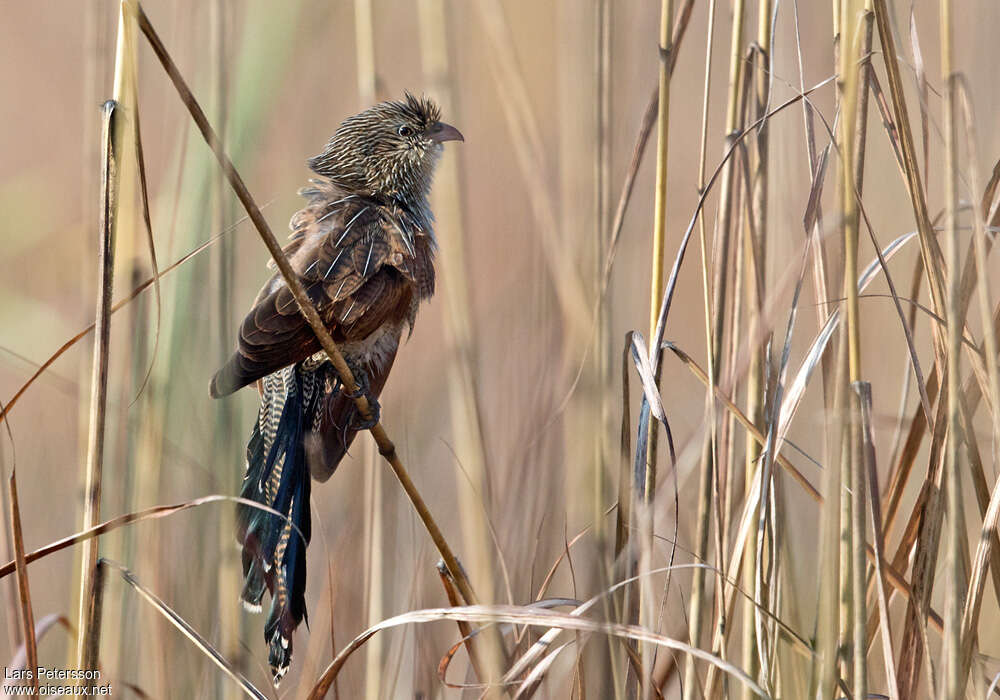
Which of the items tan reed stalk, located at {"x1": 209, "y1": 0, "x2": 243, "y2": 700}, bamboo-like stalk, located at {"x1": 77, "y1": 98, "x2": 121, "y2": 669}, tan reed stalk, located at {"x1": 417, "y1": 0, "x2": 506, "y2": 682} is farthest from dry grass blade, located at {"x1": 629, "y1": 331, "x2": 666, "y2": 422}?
bamboo-like stalk, located at {"x1": 77, "y1": 98, "x2": 121, "y2": 669}

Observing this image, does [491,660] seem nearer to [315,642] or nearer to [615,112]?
[315,642]

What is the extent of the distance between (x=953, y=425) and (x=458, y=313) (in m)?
0.76

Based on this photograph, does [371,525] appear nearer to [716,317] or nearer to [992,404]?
[716,317]

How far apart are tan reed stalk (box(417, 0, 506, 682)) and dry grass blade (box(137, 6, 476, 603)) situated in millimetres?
72

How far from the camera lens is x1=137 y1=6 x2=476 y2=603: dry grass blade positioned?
0.97 m

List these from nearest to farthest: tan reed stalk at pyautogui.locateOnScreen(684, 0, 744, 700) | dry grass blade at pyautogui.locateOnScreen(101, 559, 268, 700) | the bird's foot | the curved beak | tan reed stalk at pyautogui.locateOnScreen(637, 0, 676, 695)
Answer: dry grass blade at pyautogui.locateOnScreen(101, 559, 268, 700) < tan reed stalk at pyautogui.locateOnScreen(637, 0, 676, 695) < tan reed stalk at pyautogui.locateOnScreen(684, 0, 744, 700) < the bird's foot < the curved beak

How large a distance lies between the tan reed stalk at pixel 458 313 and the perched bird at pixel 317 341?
8.8 inches

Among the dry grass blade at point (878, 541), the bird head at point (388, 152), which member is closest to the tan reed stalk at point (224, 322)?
the dry grass blade at point (878, 541)

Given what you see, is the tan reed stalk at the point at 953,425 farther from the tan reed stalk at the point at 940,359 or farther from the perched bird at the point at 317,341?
the perched bird at the point at 317,341

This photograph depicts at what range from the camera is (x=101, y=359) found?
1.14 m

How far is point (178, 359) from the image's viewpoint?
1.24m

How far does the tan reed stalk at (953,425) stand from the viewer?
1153 millimetres

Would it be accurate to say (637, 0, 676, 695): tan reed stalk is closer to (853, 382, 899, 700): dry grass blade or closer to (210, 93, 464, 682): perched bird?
(853, 382, 899, 700): dry grass blade

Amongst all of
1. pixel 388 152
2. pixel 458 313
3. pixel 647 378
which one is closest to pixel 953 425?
pixel 647 378
